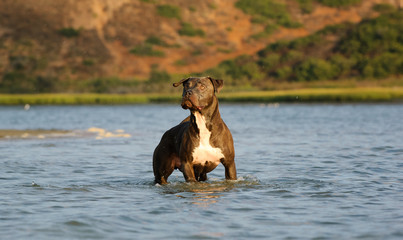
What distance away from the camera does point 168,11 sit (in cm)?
12950

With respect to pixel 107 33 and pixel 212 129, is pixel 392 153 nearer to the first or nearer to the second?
pixel 212 129

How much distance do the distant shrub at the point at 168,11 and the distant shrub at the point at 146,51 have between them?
40.0 feet

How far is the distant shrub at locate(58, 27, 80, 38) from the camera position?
11875 cm

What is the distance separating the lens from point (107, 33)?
393 feet

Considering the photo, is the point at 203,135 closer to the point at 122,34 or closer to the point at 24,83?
the point at 24,83

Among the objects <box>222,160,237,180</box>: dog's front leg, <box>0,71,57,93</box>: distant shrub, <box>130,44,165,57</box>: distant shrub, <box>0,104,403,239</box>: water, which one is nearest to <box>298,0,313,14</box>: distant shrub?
<box>130,44,165,57</box>: distant shrub

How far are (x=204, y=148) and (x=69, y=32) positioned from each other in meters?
112

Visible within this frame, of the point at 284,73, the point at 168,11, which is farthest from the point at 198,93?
the point at 168,11

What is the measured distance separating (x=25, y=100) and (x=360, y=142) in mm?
59023

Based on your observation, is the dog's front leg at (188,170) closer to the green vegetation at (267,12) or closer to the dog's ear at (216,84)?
the dog's ear at (216,84)

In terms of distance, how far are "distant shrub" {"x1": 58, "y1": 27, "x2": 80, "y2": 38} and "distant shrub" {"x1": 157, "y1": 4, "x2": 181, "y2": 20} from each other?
18299 millimetres

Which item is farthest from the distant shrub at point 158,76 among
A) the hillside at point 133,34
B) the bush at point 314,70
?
the bush at point 314,70

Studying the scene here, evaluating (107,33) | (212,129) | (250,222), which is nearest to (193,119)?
(212,129)

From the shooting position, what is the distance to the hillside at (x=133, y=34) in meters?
112
